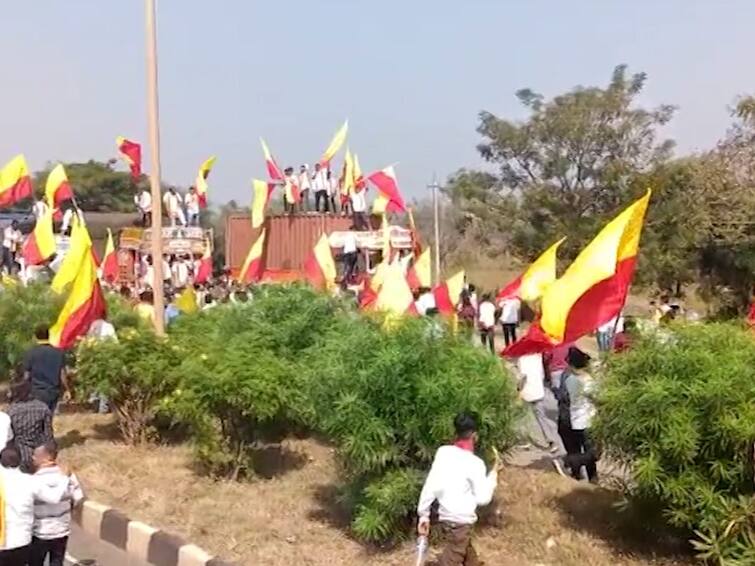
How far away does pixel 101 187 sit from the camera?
6003cm

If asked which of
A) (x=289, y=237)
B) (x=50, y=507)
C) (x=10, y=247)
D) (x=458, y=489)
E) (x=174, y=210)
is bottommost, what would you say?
(x=50, y=507)

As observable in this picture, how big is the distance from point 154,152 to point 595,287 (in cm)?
648

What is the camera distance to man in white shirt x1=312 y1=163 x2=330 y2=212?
1176 inches

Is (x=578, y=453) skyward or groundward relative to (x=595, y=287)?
groundward

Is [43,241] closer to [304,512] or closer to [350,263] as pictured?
[350,263]

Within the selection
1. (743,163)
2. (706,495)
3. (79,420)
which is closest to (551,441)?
(706,495)

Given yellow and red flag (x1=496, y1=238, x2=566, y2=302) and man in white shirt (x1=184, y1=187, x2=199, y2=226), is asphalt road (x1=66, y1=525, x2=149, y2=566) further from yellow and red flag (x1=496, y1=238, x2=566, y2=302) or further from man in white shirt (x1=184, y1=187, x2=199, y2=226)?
man in white shirt (x1=184, y1=187, x2=199, y2=226)

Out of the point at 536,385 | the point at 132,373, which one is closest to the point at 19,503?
the point at 132,373

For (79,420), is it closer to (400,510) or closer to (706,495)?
(400,510)

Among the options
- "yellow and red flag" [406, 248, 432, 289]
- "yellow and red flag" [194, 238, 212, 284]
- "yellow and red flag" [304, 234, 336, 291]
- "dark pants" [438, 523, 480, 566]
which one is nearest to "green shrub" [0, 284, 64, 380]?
"yellow and red flag" [304, 234, 336, 291]

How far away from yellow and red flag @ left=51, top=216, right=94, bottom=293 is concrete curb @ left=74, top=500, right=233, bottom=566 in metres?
3.38

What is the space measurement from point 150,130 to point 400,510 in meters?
6.91

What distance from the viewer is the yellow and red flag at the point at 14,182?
21391 mm

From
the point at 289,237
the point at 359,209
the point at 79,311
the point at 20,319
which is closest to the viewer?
the point at 79,311
